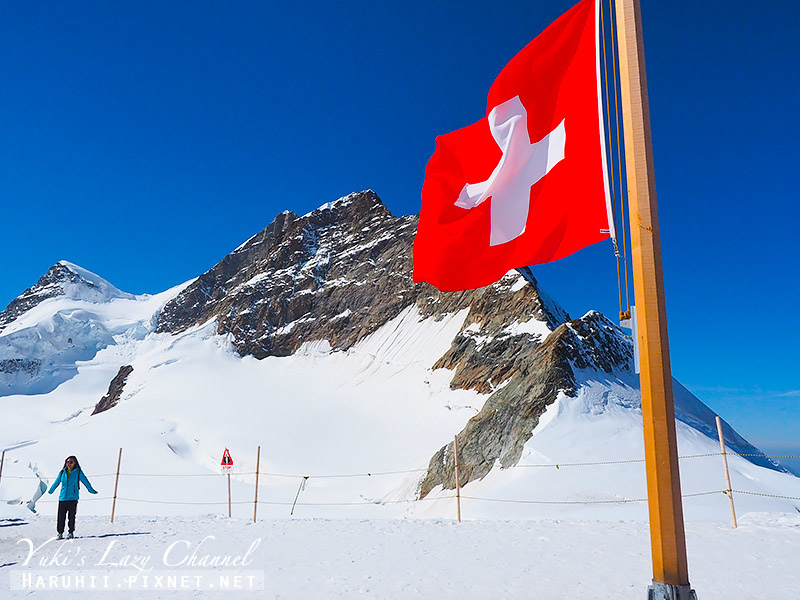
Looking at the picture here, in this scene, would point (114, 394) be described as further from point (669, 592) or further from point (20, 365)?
point (669, 592)

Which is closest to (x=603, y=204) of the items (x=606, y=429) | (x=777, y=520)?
(x=777, y=520)

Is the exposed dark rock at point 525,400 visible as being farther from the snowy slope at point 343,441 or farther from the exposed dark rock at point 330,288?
the exposed dark rock at point 330,288

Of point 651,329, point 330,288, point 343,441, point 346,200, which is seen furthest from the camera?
point 346,200

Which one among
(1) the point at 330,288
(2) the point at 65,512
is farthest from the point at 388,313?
(2) the point at 65,512

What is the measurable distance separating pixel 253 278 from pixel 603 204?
99.5 metres

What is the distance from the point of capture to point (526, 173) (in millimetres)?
5328

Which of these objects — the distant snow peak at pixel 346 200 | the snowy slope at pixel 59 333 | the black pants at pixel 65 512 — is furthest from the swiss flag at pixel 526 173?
the snowy slope at pixel 59 333

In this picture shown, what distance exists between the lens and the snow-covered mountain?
17.6 m

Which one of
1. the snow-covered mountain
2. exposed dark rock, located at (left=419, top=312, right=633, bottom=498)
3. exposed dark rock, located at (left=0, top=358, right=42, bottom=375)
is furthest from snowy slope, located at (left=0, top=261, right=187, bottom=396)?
exposed dark rock, located at (left=419, top=312, right=633, bottom=498)

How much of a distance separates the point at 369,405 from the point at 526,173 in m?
44.3

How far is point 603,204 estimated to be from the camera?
437 cm

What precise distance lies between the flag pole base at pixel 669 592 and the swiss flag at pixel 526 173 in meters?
2.51

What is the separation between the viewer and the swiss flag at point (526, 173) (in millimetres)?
4633

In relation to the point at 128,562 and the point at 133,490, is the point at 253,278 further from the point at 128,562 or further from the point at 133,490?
the point at 128,562
